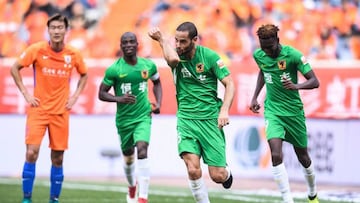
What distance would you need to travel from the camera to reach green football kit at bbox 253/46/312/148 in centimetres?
1095

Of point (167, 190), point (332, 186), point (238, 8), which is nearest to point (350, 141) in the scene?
point (332, 186)

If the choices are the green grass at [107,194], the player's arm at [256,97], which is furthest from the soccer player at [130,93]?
the player's arm at [256,97]

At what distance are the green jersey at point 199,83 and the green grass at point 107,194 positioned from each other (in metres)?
3.86

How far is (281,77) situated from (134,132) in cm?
242

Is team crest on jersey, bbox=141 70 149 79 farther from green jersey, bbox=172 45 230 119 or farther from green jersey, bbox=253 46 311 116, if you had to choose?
green jersey, bbox=172 45 230 119

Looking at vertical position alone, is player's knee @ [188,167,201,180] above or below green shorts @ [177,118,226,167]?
below

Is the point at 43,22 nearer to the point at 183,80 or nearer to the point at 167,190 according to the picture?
the point at 167,190

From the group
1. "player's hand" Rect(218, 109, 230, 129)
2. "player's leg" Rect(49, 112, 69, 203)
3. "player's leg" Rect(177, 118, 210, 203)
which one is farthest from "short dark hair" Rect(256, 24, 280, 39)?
"player's leg" Rect(49, 112, 69, 203)

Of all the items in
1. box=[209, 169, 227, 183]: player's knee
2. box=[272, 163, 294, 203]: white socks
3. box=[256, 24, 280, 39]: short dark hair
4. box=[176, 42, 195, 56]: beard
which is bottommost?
box=[272, 163, 294, 203]: white socks

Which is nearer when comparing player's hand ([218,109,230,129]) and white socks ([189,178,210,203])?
player's hand ([218,109,230,129])

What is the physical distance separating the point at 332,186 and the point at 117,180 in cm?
460

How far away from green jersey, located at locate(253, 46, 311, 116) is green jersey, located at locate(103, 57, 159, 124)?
1.94 meters

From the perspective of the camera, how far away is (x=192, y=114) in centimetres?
952

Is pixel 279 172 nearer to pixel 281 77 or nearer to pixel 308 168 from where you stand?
pixel 308 168
